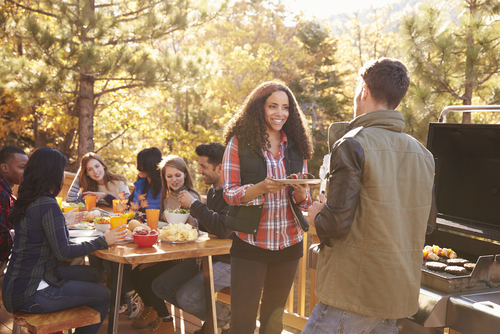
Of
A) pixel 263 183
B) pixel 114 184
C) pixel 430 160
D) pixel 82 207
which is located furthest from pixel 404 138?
pixel 114 184

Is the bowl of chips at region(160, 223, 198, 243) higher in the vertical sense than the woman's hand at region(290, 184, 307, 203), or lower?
lower

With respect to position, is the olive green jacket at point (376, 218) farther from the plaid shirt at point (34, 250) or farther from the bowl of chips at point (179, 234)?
the plaid shirt at point (34, 250)

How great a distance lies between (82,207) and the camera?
3.54 m

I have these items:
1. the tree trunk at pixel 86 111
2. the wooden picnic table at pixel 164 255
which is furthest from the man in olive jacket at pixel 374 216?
the tree trunk at pixel 86 111

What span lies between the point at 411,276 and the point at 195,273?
1663mm

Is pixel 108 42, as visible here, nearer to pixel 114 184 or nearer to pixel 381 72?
pixel 114 184

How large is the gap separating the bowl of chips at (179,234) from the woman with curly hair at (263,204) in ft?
1.54

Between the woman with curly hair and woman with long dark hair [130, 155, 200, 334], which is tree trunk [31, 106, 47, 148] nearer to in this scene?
woman with long dark hair [130, 155, 200, 334]

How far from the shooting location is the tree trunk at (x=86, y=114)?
830cm

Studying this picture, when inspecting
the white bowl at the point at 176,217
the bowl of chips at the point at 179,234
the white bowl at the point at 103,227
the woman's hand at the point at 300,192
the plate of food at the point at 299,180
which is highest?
the plate of food at the point at 299,180

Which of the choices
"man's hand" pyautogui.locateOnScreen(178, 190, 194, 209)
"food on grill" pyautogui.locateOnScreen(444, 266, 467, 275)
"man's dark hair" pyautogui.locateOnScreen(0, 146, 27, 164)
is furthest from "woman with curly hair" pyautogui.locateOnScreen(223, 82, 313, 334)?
"man's dark hair" pyautogui.locateOnScreen(0, 146, 27, 164)

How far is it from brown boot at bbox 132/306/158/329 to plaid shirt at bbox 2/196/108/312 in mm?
1029

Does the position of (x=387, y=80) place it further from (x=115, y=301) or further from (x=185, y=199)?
(x=115, y=301)

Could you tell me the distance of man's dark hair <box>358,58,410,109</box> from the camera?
4.66 feet
